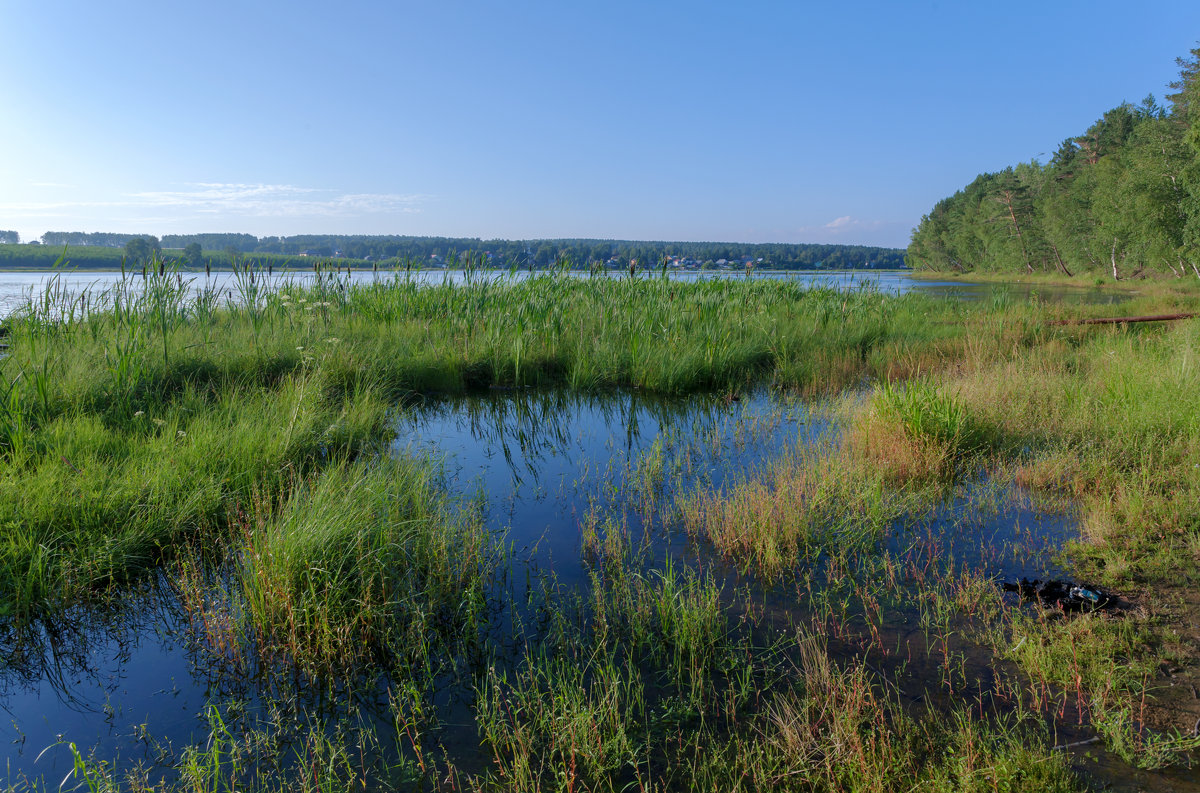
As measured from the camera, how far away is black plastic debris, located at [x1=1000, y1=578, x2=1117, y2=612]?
3.21 m

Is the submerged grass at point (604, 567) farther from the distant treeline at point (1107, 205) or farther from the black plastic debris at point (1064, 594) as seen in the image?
the distant treeline at point (1107, 205)

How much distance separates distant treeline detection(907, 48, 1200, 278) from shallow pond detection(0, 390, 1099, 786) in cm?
3177

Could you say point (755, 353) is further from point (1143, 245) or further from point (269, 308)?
point (1143, 245)

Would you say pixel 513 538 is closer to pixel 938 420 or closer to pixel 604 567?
pixel 604 567

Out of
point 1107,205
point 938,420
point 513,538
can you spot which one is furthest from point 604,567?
point 1107,205

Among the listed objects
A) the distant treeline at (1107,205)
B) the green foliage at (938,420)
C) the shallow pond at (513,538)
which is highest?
the distant treeline at (1107,205)

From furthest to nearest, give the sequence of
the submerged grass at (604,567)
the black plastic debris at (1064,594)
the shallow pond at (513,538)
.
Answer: the black plastic debris at (1064,594), the shallow pond at (513,538), the submerged grass at (604,567)

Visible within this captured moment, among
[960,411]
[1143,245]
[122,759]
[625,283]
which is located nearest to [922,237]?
[1143,245]

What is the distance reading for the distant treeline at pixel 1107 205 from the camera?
3114 centimetres

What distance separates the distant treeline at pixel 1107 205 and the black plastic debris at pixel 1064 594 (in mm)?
33055

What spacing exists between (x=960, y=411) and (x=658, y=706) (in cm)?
434

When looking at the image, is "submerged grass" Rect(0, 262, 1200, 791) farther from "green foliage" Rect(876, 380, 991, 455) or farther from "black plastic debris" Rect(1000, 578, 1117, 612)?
"black plastic debris" Rect(1000, 578, 1117, 612)

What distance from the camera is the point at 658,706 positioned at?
2635mm

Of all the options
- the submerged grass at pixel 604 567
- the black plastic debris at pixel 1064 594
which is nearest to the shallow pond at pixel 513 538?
the submerged grass at pixel 604 567
